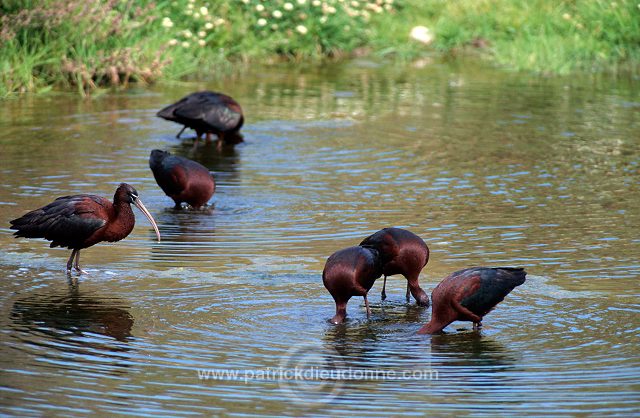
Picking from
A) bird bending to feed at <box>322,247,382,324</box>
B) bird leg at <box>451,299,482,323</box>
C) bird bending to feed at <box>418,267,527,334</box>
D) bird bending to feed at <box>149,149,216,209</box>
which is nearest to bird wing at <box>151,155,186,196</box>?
bird bending to feed at <box>149,149,216,209</box>

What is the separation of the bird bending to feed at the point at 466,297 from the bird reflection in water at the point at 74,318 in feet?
5.63

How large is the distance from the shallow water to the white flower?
610cm

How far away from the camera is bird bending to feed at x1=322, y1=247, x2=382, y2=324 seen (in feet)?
22.7

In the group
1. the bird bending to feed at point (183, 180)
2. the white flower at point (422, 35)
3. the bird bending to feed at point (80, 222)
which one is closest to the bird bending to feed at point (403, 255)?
the bird bending to feed at point (80, 222)

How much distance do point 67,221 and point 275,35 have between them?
1273cm

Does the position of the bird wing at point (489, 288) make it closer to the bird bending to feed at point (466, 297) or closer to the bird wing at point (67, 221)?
the bird bending to feed at point (466, 297)

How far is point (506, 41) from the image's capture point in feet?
69.1

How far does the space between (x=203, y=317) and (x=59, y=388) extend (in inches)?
54.7

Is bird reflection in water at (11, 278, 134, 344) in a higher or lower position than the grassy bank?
lower

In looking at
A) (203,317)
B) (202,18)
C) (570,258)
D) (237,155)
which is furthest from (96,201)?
(202,18)

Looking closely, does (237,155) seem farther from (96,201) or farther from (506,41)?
(506,41)

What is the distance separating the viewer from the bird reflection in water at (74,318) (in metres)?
6.68

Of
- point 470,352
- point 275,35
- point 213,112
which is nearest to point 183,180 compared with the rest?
point 213,112

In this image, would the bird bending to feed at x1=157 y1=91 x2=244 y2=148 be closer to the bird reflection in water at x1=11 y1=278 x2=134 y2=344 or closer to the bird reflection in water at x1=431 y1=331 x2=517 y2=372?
Answer: the bird reflection in water at x1=11 y1=278 x2=134 y2=344
